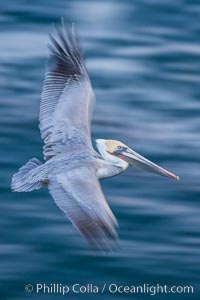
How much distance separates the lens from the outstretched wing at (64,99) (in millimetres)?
7867

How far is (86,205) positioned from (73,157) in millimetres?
738

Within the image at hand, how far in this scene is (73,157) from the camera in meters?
7.50

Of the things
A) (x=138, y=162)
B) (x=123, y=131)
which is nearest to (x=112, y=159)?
(x=138, y=162)

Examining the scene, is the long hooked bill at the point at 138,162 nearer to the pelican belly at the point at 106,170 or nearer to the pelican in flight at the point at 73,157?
the pelican in flight at the point at 73,157

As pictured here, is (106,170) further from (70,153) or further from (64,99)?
(64,99)

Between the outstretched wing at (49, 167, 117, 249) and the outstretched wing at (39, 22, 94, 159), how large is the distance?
584 mm

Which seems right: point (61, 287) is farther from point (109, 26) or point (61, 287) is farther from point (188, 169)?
point (109, 26)

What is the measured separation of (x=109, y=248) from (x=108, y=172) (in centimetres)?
121

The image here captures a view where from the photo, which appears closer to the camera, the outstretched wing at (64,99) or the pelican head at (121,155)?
the outstretched wing at (64,99)

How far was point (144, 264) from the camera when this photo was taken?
28.6 ft

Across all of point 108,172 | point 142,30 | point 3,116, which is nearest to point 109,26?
point 142,30

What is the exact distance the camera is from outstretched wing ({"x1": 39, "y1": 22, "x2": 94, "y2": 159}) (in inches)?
310

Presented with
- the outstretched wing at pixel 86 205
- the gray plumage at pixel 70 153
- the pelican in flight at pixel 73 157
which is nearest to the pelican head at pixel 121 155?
the pelican in flight at pixel 73 157

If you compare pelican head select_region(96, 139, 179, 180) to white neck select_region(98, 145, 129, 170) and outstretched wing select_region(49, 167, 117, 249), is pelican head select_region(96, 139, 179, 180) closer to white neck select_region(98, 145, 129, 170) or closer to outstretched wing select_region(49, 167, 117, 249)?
white neck select_region(98, 145, 129, 170)
